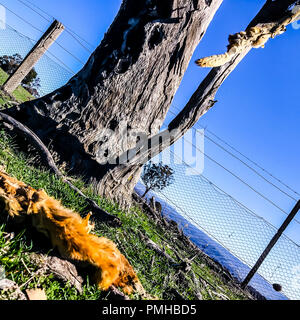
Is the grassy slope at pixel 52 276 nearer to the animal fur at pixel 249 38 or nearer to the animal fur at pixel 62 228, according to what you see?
the animal fur at pixel 62 228

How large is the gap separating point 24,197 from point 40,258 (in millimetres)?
359

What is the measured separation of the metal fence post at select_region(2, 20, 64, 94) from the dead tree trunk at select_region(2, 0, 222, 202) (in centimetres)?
454

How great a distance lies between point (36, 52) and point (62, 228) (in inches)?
297

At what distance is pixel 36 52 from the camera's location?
723 cm

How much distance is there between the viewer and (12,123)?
292 centimetres

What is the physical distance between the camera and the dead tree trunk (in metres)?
3.37

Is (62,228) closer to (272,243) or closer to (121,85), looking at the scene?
(121,85)

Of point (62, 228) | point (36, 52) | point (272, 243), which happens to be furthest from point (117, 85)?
point (36, 52)

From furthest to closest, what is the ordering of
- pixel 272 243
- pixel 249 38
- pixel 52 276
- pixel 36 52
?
1. pixel 36 52
2. pixel 272 243
3. pixel 249 38
4. pixel 52 276

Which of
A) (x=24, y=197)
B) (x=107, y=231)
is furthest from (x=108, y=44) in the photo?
(x=24, y=197)

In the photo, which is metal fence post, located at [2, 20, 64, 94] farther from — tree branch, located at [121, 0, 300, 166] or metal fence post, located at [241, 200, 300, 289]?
metal fence post, located at [241, 200, 300, 289]

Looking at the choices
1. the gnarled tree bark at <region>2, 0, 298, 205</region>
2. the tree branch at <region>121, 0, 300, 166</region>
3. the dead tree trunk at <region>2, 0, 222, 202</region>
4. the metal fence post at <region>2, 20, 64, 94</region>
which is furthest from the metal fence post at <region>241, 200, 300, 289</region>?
the metal fence post at <region>2, 20, 64, 94</region>

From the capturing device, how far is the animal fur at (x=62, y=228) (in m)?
1.26
